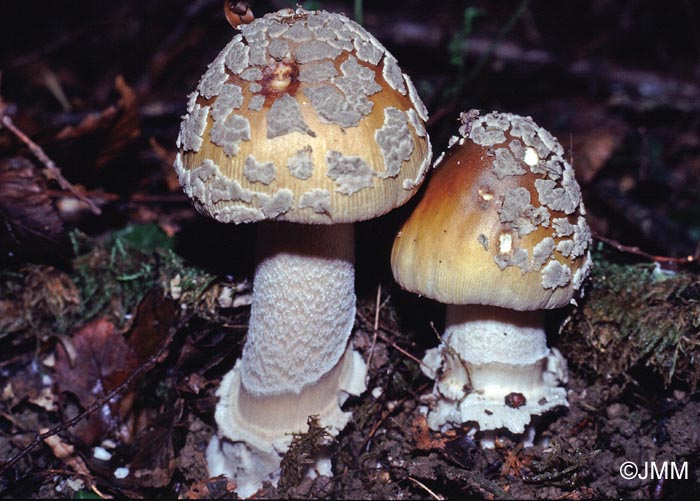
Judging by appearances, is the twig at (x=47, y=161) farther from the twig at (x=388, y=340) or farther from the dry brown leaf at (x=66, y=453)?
the twig at (x=388, y=340)

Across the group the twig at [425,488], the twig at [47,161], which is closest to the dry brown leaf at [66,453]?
the twig at [47,161]

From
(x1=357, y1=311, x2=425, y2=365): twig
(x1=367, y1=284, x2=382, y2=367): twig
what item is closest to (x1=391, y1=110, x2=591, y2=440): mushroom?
(x1=357, y1=311, x2=425, y2=365): twig

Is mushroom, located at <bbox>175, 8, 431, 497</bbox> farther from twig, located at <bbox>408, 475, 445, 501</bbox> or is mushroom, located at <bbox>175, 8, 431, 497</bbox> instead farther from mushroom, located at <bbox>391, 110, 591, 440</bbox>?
twig, located at <bbox>408, 475, 445, 501</bbox>

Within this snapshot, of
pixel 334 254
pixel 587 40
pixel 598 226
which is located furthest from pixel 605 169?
pixel 334 254

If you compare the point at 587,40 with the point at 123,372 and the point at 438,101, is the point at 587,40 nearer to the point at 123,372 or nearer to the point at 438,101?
the point at 438,101

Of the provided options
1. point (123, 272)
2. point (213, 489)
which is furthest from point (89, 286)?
point (213, 489)

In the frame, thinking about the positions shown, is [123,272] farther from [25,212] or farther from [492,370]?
[492,370]

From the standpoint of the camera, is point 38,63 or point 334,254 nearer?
point 334,254
